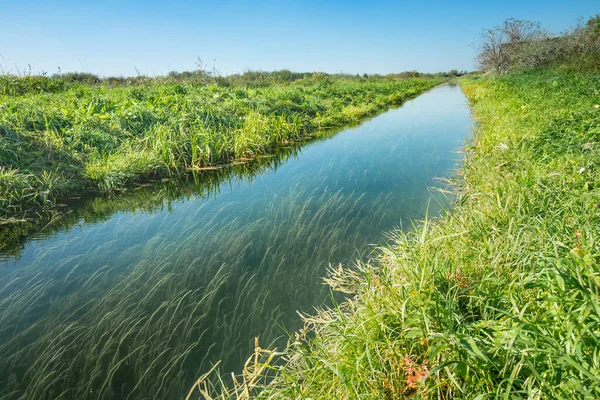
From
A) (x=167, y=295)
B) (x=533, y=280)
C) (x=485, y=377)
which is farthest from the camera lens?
(x=167, y=295)

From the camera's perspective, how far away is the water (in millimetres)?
2646

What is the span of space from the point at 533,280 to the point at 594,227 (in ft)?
3.02

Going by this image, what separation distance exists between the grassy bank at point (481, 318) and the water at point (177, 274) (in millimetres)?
417

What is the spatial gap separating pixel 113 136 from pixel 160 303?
19.5 ft

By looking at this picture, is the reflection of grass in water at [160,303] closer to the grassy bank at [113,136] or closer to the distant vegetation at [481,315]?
the distant vegetation at [481,315]

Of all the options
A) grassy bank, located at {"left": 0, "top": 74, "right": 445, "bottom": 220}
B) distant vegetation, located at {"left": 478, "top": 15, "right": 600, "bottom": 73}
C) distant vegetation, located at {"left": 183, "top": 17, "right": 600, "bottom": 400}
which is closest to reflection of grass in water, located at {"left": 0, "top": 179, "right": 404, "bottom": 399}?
distant vegetation, located at {"left": 183, "top": 17, "right": 600, "bottom": 400}

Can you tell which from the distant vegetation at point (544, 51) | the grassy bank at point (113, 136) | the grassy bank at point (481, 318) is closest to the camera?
the grassy bank at point (481, 318)

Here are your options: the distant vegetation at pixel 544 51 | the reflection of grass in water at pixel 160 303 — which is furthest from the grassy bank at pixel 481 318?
the distant vegetation at pixel 544 51

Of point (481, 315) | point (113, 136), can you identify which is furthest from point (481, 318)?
point (113, 136)

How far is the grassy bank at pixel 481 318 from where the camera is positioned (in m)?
1.58

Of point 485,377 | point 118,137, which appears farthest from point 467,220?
point 118,137

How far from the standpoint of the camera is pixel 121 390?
243 centimetres

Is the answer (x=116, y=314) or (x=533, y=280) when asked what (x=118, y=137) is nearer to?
(x=116, y=314)

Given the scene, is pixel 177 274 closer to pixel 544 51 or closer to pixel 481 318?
pixel 481 318
